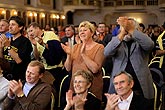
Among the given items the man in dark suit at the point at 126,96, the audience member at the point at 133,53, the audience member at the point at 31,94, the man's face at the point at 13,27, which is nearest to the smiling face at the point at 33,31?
the man's face at the point at 13,27

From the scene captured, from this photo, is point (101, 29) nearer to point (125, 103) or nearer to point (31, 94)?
point (31, 94)

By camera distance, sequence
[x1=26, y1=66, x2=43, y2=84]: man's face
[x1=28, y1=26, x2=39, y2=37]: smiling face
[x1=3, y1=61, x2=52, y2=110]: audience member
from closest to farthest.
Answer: [x1=3, y1=61, x2=52, y2=110]: audience member, [x1=26, y1=66, x2=43, y2=84]: man's face, [x1=28, y1=26, x2=39, y2=37]: smiling face

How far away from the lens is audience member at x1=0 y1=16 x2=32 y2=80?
4.62 m

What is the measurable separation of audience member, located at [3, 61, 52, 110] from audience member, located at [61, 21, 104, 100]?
530 mm

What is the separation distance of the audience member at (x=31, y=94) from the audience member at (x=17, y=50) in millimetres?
857

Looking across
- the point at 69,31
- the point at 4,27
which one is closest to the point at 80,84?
the point at 4,27

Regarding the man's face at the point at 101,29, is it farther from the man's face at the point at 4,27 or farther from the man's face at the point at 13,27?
the man's face at the point at 13,27

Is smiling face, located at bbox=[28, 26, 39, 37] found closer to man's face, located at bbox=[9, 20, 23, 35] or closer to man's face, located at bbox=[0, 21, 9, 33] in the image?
man's face, located at bbox=[0, 21, 9, 33]

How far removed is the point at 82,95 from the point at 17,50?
153 cm

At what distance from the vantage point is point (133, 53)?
386cm

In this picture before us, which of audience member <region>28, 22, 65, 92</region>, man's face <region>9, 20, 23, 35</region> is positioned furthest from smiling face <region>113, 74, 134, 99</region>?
audience member <region>28, 22, 65, 92</region>

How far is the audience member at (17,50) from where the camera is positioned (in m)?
4.62

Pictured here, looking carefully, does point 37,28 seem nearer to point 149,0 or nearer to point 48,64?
point 48,64

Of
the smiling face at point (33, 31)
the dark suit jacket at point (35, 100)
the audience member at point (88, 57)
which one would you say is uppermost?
the smiling face at point (33, 31)
